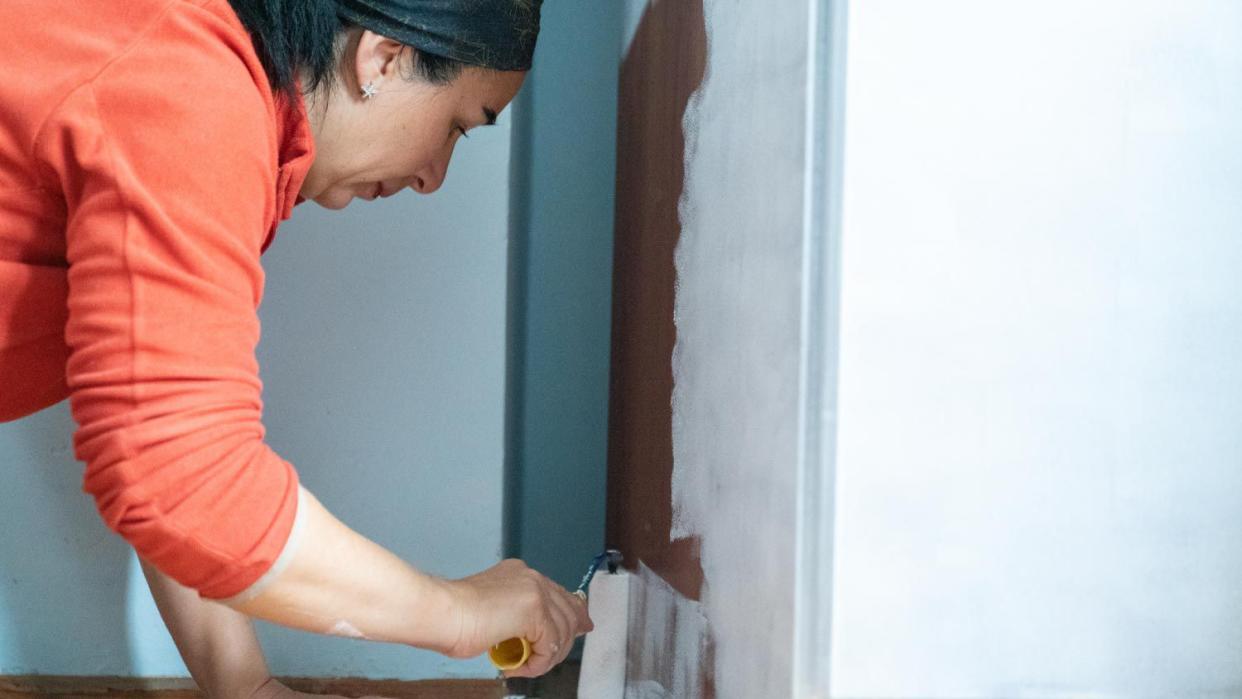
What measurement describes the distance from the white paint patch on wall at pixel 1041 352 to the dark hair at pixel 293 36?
0.43 metres

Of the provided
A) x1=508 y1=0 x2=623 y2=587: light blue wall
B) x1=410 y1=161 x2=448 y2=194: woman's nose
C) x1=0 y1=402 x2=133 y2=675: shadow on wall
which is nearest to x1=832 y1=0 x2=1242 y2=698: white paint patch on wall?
x1=410 y1=161 x2=448 y2=194: woman's nose

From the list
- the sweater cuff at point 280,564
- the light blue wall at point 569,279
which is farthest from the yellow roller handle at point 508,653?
the light blue wall at point 569,279

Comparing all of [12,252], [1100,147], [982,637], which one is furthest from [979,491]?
[12,252]

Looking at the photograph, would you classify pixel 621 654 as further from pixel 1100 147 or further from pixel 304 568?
pixel 1100 147

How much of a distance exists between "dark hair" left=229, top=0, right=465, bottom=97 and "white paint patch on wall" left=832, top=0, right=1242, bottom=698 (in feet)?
1.40

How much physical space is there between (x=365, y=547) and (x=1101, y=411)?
52 centimetres

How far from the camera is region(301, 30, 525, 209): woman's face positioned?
82 cm

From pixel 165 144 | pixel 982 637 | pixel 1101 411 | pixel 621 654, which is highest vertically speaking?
pixel 165 144

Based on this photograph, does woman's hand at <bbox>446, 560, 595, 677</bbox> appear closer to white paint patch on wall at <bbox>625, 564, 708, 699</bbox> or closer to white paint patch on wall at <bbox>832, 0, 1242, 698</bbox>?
white paint patch on wall at <bbox>625, 564, 708, 699</bbox>

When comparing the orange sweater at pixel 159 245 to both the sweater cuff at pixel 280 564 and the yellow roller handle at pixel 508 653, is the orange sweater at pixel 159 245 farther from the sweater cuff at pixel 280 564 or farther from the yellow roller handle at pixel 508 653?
the yellow roller handle at pixel 508 653

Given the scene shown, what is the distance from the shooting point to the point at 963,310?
60 cm

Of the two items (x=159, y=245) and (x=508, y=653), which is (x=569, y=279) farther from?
(x=159, y=245)

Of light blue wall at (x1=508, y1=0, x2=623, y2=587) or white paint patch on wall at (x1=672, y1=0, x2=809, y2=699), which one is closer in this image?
white paint patch on wall at (x1=672, y1=0, x2=809, y2=699)

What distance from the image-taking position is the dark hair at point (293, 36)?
2.40 ft
